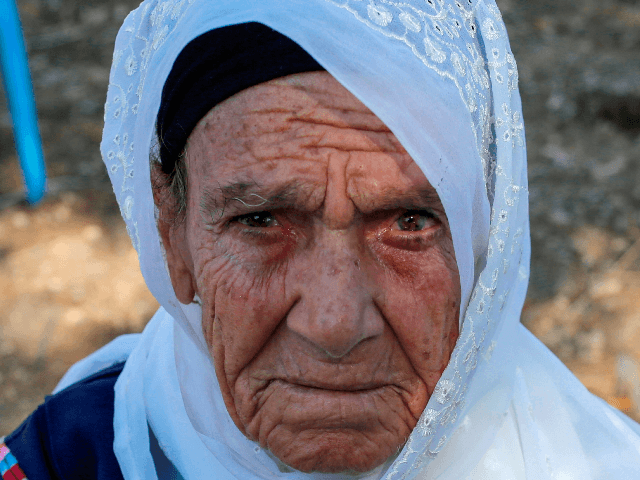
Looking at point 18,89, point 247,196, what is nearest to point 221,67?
point 247,196

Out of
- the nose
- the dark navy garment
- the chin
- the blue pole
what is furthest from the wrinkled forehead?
the blue pole

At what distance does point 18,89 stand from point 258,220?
5.32m

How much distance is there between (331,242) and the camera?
1.56m

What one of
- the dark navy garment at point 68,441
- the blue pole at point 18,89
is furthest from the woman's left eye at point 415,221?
the blue pole at point 18,89

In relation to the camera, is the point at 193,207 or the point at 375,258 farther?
the point at 193,207

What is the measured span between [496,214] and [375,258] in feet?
1.12

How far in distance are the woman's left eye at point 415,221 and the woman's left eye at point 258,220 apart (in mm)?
306

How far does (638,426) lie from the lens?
7.52ft

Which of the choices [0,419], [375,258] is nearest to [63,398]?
[375,258]

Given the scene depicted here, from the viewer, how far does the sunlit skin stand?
1517mm

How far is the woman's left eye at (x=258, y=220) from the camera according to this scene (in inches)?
65.0

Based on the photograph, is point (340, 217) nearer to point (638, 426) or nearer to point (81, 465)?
point (81, 465)

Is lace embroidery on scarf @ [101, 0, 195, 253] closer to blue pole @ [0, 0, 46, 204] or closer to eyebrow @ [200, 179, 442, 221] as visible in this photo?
eyebrow @ [200, 179, 442, 221]

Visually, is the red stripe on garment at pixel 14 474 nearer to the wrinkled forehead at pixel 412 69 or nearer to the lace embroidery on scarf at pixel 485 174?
the lace embroidery on scarf at pixel 485 174
